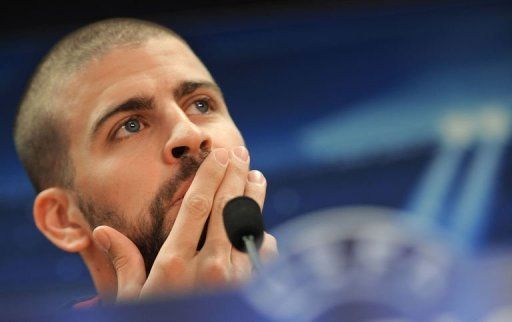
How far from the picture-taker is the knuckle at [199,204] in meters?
1.33

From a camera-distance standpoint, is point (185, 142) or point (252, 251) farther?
point (185, 142)

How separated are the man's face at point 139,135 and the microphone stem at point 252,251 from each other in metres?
0.54

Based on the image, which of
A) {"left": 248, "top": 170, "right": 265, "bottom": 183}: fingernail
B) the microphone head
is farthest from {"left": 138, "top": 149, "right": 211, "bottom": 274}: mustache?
the microphone head

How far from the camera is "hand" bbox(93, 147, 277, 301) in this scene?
1279 millimetres

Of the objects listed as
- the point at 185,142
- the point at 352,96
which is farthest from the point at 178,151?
the point at 352,96

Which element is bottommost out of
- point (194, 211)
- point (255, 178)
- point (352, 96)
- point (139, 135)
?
point (194, 211)

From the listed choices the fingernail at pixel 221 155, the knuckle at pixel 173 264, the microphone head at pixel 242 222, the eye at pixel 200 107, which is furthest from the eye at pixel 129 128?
the microphone head at pixel 242 222

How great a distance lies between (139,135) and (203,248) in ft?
1.20

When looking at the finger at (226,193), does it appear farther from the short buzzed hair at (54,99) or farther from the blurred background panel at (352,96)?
the blurred background panel at (352,96)

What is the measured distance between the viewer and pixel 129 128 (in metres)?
1.57

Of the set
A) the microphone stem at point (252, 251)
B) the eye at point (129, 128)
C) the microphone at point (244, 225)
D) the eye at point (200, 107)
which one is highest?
the eye at point (200, 107)

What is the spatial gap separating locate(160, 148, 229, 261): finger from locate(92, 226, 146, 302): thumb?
11cm

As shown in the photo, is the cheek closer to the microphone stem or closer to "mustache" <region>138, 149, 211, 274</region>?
"mustache" <region>138, 149, 211, 274</region>

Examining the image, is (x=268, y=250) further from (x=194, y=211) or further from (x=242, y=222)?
(x=242, y=222)
